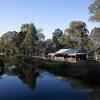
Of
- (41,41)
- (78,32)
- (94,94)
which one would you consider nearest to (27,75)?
(94,94)

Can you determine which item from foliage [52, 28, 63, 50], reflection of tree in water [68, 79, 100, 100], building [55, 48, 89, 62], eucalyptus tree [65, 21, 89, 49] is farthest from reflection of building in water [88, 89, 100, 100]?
foliage [52, 28, 63, 50]

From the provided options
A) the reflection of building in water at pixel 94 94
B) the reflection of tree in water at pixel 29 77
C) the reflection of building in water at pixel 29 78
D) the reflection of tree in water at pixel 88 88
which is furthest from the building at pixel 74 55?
the reflection of building in water at pixel 94 94

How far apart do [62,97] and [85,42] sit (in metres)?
83.9

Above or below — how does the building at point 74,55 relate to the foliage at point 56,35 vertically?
below

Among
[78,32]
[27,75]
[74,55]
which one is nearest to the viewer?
[27,75]

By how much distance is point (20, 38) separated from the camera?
440ft

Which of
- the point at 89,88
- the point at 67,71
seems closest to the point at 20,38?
the point at 67,71

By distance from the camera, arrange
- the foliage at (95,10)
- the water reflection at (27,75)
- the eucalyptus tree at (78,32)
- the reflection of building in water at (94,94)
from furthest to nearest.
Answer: the eucalyptus tree at (78,32)
the foliage at (95,10)
the water reflection at (27,75)
the reflection of building in water at (94,94)

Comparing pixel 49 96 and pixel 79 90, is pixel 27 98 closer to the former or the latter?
pixel 49 96

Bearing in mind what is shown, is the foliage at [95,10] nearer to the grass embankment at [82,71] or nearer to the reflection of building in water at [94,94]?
the grass embankment at [82,71]

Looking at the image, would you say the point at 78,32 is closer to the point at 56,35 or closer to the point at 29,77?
the point at 56,35

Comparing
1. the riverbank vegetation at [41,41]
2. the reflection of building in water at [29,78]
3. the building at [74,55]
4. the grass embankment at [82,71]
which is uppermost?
the riverbank vegetation at [41,41]

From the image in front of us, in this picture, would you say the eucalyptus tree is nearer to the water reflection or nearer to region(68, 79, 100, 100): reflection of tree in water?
the water reflection

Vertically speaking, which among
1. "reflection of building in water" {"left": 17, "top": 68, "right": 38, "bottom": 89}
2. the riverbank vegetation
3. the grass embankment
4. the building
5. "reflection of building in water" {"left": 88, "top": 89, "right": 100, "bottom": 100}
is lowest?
"reflection of building in water" {"left": 88, "top": 89, "right": 100, "bottom": 100}
